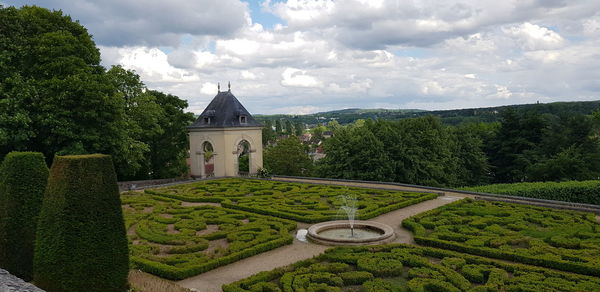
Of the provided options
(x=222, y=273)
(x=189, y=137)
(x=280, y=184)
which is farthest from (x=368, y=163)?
(x=222, y=273)

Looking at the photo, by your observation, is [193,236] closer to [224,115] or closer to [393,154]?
[224,115]

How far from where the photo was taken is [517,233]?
15617mm

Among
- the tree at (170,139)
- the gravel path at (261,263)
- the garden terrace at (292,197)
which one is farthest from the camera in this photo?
the tree at (170,139)

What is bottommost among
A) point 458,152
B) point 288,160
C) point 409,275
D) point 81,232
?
point 409,275

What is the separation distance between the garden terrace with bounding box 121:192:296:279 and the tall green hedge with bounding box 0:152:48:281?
3011 millimetres

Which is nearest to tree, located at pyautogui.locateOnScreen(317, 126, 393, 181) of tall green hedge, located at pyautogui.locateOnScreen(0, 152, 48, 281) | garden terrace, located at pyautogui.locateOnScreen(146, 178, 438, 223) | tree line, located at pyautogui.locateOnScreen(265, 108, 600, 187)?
tree line, located at pyautogui.locateOnScreen(265, 108, 600, 187)

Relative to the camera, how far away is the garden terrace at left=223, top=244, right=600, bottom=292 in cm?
1077

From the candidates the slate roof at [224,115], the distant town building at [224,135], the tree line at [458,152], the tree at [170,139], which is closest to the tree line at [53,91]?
the distant town building at [224,135]

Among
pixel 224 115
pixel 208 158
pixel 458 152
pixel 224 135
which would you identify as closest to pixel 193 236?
pixel 224 135

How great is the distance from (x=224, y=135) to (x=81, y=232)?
2463 cm

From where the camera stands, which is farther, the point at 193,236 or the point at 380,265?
the point at 193,236

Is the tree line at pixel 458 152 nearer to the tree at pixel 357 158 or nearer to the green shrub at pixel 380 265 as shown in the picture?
the tree at pixel 357 158

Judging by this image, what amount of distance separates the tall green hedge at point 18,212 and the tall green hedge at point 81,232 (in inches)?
53.2

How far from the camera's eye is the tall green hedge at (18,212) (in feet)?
35.8
